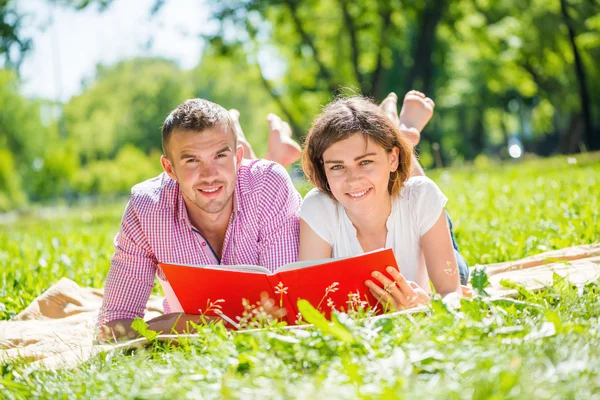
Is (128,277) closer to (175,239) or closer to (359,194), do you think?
(175,239)

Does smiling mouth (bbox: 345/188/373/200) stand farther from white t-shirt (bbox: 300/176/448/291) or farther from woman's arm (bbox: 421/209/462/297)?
woman's arm (bbox: 421/209/462/297)

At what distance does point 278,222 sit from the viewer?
3.96m

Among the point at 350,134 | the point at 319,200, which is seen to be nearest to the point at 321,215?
the point at 319,200

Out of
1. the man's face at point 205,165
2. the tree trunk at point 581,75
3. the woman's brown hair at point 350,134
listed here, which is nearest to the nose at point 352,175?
the woman's brown hair at point 350,134

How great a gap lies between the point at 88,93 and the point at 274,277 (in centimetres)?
5271

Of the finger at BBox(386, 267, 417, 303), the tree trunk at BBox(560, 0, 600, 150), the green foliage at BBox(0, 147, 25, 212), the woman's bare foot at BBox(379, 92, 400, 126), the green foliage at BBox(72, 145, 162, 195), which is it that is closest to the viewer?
the finger at BBox(386, 267, 417, 303)

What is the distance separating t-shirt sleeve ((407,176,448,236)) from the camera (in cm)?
381

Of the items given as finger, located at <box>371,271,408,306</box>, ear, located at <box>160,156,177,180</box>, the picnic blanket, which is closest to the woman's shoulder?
ear, located at <box>160,156,177,180</box>

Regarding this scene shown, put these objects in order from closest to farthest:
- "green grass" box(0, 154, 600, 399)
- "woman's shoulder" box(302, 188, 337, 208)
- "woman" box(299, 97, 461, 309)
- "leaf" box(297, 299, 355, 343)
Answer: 1. "green grass" box(0, 154, 600, 399)
2. "leaf" box(297, 299, 355, 343)
3. "woman" box(299, 97, 461, 309)
4. "woman's shoulder" box(302, 188, 337, 208)

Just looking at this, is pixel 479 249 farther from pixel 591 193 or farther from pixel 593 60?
pixel 593 60

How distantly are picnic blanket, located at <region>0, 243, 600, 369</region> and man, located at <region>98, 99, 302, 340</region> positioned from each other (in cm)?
39

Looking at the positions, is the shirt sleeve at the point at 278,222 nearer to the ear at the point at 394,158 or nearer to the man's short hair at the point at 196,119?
the man's short hair at the point at 196,119

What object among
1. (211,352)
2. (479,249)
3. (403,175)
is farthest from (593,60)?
(211,352)

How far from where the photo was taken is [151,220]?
3877 millimetres
